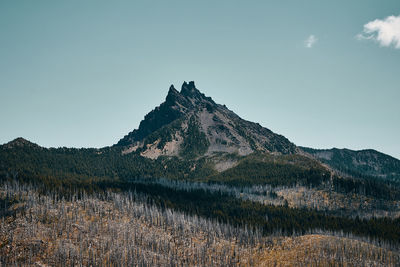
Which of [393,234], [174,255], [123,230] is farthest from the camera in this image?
[393,234]

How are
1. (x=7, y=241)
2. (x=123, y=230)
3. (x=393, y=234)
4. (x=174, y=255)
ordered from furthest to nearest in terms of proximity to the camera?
(x=393, y=234)
(x=123, y=230)
(x=174, y=255)
(x=7, y=241)

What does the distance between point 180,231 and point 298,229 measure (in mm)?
70022

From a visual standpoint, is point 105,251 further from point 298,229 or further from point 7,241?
point 298,229

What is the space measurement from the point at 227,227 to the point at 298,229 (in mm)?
42056

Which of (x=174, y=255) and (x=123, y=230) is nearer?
(x=174, y=255)

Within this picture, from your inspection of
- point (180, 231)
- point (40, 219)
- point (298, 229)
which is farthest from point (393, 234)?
point (40, 219)

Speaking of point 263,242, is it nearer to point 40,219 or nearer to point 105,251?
point 105,251

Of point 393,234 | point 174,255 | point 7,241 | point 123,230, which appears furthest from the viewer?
point 393,234

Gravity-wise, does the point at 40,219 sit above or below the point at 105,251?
above

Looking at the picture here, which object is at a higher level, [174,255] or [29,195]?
[29,195]

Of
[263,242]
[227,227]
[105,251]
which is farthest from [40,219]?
[263,242]

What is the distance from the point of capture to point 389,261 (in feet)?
495

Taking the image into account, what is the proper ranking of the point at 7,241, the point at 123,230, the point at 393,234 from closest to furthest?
the point at 7,241 → the point at 123,230 → the point at 393,234

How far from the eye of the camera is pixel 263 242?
574ft
